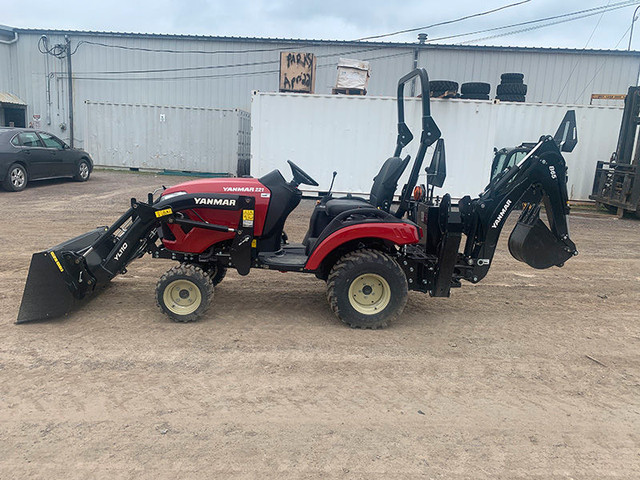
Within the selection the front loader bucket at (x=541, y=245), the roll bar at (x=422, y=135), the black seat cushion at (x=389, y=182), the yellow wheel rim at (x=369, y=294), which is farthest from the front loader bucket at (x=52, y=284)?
the front loader bucket at (x=541, y=245)

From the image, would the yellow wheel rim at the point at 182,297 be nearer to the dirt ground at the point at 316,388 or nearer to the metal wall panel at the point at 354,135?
the dirt ground at the point at 316,388

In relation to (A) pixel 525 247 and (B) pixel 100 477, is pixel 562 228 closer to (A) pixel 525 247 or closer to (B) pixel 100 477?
(A) pixel 525 247

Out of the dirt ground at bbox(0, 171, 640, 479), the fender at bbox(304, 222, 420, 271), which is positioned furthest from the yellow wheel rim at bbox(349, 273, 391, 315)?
the fender at bbox(304, 222, 420, 271)

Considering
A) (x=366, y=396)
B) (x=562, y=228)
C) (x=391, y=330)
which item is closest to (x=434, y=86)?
(x=562, y=228)

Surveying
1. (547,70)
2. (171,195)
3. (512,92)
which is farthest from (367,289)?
(547,70)

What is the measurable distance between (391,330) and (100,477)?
260 cm

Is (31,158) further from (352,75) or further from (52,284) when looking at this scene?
(52,284)

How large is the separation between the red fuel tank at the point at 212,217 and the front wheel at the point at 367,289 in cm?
87

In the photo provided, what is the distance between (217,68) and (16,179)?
10.6 meters

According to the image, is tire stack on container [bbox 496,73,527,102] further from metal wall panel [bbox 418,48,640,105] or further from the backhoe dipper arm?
the backhoe dipper arm

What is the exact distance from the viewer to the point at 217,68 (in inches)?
792

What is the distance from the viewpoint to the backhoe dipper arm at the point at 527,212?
436 cm

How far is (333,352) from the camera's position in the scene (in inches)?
150

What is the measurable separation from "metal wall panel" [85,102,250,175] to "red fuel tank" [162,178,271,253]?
14.6 meters
